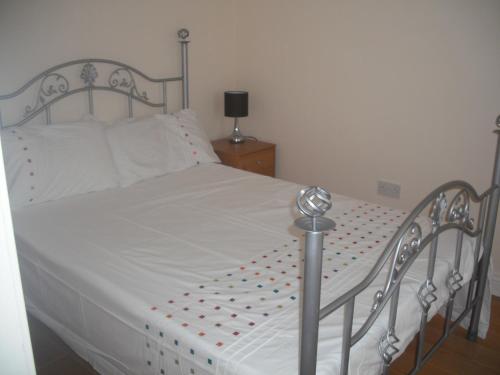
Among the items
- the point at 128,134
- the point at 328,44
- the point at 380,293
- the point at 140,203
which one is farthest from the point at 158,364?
the point at 328,44

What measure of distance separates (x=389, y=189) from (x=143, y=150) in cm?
160

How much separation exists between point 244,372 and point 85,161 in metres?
1.64

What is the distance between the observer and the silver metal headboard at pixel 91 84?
2.55m

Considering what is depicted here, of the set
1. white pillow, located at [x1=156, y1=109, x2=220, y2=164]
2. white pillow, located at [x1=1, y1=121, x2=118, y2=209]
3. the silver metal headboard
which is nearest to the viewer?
white pillow, located at [x1=1, y1=121, x2=118, y2=209]

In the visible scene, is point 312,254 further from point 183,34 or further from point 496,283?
point 183,34

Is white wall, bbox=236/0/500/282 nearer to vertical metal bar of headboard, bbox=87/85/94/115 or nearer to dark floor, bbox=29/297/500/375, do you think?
dark floor, bbox=29/297/500/375

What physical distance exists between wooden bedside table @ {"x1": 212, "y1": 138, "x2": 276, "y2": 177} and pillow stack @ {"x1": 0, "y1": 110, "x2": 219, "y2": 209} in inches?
9.0

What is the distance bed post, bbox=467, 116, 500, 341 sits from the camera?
2020mm

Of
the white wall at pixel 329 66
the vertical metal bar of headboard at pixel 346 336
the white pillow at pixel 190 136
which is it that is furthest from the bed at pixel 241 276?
the white pillow at pixel 190 136

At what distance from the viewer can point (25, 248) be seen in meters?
2.00

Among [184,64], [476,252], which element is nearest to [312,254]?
[476,252]

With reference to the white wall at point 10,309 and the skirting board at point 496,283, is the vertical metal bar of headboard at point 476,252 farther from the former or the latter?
the white wall at point 10,309

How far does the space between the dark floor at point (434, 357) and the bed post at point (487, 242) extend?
0.08 metres

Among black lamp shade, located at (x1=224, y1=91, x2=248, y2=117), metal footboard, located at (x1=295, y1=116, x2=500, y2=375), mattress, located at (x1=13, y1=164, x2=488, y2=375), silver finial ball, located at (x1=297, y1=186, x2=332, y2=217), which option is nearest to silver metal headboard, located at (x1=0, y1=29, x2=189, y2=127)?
black lamp shade, located at (x1=224, y1=91, x2=248, y2=117)
